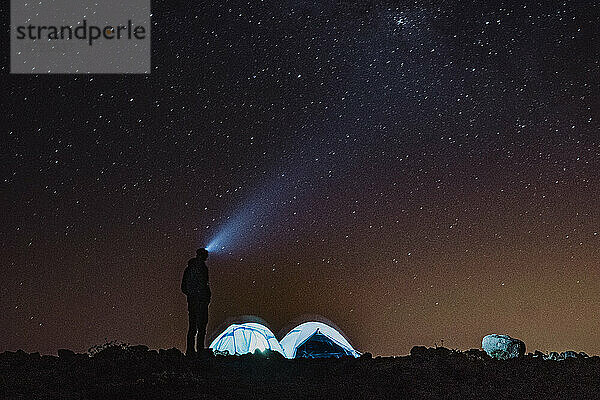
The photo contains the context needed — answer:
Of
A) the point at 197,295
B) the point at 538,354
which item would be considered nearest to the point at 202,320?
the point at 197,295

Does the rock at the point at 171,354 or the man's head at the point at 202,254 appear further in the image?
the man's head at the point at 202,254

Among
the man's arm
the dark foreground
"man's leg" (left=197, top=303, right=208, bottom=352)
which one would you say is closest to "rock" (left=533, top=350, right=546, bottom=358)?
the dark foreground

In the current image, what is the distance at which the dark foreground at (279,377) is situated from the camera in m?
10.2

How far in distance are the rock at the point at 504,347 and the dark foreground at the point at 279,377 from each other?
1.14 meters

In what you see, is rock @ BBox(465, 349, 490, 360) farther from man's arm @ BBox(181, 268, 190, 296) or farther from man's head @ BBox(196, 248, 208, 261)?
man's arm @ BBox(181, 268, 190, 296)

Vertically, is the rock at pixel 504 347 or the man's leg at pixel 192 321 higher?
the man's leg at pixel 192 321

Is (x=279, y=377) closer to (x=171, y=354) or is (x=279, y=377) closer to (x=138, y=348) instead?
(x=171, y=354)

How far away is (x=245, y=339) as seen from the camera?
19547 millimetres

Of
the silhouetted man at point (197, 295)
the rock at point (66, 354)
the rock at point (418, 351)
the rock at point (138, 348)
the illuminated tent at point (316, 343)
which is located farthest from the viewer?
the illuminated tent at point (316, 343)

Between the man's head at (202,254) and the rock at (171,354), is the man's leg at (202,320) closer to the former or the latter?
the rock at (171,354)

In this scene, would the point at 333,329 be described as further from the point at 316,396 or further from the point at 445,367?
the point at 316,396

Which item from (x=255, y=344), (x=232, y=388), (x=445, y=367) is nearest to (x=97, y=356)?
(x=232, y=388)

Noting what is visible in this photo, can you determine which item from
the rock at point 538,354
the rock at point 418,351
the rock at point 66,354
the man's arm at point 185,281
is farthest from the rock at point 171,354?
the rock at point 538,354

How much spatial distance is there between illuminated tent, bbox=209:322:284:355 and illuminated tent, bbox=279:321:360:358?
369mm
